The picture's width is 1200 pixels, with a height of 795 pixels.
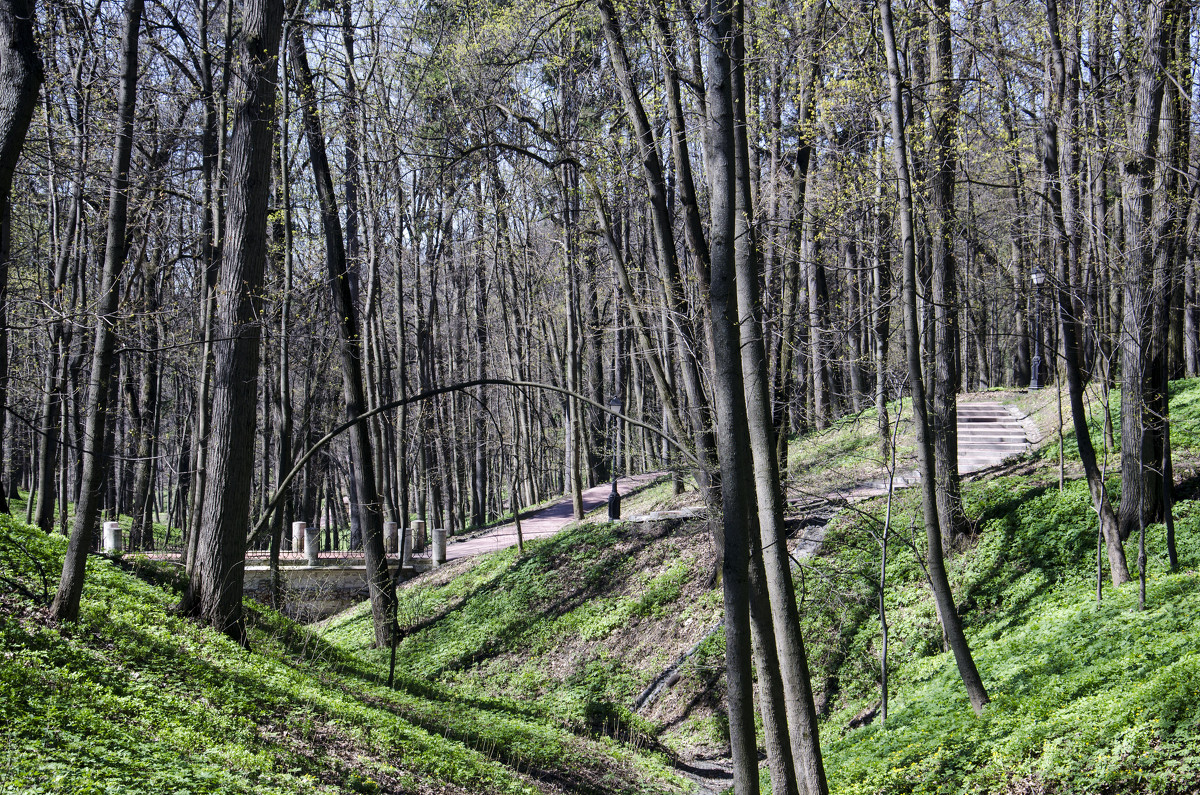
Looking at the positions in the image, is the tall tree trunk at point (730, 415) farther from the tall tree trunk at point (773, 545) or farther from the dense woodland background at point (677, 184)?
the tall tree trunk at point (773, 545)

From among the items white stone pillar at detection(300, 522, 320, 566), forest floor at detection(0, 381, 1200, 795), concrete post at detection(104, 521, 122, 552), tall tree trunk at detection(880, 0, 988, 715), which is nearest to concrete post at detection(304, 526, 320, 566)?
white stone pillar at detection(300, 522, 320, 566)

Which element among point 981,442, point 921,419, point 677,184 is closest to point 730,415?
point 921,419

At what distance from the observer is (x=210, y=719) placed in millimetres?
6168

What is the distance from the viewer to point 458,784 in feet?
23.6

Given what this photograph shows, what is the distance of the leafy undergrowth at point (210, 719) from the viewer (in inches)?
189

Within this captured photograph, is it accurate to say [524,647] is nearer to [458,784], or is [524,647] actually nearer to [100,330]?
[458,784]

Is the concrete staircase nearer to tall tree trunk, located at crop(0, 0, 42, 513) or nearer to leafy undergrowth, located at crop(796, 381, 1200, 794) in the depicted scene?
leafy undergrowth, located at crop(796, 381, 1200, 794)

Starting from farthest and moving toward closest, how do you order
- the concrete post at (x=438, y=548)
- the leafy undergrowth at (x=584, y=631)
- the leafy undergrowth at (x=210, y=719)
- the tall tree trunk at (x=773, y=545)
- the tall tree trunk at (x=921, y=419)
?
the concrete post at (x=438, y=548), the leafy undergrowth at (x=584, y=631), the tall tree trunk at (x=921, y=419), the tall tree trunk at (x=773, y=545), the leafy undergrowth at (x=210, y=719)

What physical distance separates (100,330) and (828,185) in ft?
35.0

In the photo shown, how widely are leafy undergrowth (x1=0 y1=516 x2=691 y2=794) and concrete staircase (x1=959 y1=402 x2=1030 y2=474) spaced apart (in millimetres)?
10448

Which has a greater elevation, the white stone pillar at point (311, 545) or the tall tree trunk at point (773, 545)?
the tall tree trunk at point (773, 545)

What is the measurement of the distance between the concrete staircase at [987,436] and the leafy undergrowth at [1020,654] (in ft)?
6.63

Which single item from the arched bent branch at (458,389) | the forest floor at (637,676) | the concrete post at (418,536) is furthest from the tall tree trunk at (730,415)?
the concrete post at (418,536)

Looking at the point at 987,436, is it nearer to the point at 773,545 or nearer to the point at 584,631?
the point at 584,631
